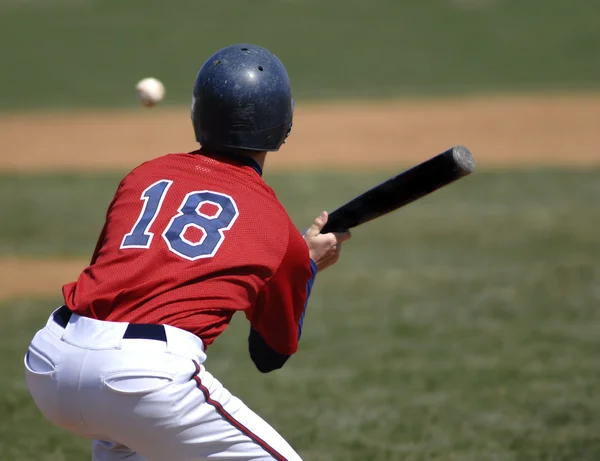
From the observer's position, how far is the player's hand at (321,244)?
352 centimetres

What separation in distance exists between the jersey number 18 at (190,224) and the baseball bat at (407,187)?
700mm

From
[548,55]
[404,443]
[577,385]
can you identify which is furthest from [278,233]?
[548,55]

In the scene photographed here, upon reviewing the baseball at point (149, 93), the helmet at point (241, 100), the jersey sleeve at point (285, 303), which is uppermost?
the baseball at point (149, 93)

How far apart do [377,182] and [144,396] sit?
969 centimetres

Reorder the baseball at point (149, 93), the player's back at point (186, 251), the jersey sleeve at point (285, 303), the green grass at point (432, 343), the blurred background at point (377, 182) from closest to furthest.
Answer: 1. the player's back at point (186, 251)
2. the jersey sleeve at point (285, 303)
3. the baseball at point (149, 93)
4. the green grass at point (432, 343)
5. the blurred background at point (377, 182)

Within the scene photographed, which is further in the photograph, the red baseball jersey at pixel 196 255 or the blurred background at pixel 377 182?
the blurred background at pixel 377 182

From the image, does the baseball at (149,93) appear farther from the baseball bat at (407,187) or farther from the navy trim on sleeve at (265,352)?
the navy trim on sleeve at (265,352)

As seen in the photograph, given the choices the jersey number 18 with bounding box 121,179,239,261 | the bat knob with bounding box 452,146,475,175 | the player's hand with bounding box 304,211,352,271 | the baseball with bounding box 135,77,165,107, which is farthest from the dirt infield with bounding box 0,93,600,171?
the jersey number 18 with bounding box 121,179,239,261

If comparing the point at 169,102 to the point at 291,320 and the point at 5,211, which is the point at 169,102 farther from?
the point at 291,320

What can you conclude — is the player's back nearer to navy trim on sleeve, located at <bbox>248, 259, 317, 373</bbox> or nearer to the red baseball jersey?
the red baseball jersey

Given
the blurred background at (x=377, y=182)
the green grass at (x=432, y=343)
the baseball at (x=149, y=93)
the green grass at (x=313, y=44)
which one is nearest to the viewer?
the baseball at (x=149, y=93)

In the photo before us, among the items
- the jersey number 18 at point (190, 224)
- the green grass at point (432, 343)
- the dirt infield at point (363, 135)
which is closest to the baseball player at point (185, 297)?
the jersey number 18 at point (190, 224)

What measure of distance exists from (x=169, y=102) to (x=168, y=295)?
1506 cm

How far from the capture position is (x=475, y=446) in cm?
505
